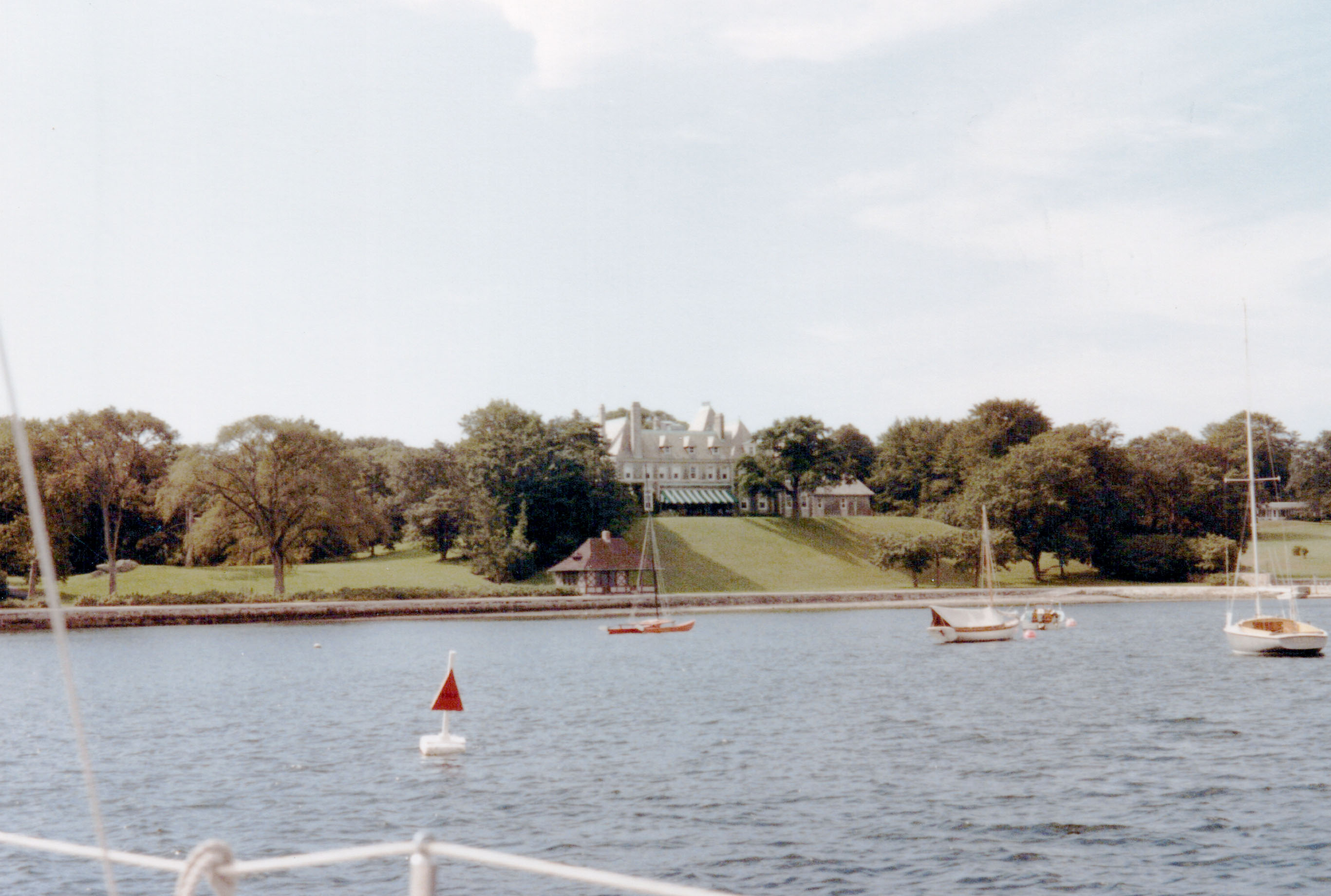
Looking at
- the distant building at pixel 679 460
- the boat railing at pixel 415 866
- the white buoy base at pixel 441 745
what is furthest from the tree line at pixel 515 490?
the boat railing at pixel 415 866

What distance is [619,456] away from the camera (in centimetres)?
14575

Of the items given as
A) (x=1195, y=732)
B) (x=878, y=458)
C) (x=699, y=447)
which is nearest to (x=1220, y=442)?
(x=878, y=458)

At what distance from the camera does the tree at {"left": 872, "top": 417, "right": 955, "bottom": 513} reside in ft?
479

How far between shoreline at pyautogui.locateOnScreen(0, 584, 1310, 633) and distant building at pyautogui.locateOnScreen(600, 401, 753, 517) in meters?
46.9

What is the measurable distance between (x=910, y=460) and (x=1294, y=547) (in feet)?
146

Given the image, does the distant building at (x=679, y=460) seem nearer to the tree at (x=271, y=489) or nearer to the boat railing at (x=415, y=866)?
the tree at (x=271, y=489)

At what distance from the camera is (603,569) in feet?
314

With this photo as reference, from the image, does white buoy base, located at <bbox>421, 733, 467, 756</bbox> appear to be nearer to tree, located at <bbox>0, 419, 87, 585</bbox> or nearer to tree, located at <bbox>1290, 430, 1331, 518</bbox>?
tree, located at <bbox>0, 419, 87, 585</bbox>

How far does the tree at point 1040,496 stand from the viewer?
10806cm

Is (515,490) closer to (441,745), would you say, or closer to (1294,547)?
(1294,547)

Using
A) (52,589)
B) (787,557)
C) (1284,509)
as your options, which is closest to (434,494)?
(787,557)

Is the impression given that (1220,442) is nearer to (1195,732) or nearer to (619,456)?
(619,456)

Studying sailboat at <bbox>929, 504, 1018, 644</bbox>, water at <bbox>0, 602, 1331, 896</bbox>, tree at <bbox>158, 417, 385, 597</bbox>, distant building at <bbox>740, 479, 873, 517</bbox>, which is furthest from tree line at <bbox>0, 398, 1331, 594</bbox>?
sailboat at <bbox>929, 504, 1018, 644</bbox>

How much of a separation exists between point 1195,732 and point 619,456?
385 ft
